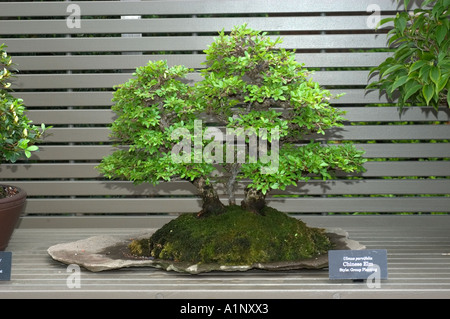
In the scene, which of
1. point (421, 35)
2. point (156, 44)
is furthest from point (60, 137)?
point (421, 35)

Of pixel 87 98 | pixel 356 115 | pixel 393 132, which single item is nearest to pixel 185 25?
pixel 87 98

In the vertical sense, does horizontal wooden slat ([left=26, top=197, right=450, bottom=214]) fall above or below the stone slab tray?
above

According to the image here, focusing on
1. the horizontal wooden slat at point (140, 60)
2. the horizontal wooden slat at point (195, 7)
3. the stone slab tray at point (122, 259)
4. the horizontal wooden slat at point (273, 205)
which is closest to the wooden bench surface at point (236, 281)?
the stone slab tray at point (122, 259)

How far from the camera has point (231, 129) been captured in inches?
102

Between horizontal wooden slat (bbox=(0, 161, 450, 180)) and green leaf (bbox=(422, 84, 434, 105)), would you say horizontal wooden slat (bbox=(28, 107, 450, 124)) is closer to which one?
horizontal wooden slat (bbox=(0, 161, 450, 180))

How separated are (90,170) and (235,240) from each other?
160 cm

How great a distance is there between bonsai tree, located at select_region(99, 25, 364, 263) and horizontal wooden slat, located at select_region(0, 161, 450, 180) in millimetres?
996

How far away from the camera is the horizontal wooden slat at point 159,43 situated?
12.2ft

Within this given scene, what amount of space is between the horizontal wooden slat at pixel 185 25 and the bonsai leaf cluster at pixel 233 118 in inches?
37.5

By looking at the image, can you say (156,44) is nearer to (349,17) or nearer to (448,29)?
(349,17)

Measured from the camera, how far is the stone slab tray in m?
A: 2.56

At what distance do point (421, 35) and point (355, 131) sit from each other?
1031 millimetres

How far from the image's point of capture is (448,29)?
105 inches

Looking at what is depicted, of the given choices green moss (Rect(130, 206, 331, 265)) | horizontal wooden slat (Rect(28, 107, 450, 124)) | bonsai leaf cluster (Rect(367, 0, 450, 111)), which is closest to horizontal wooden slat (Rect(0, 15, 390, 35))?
horizontal wooden slat (Rect(28, 107, 450, 124))
